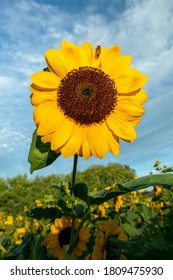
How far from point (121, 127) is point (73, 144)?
33 centimetres

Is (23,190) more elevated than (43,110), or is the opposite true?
(23,190)

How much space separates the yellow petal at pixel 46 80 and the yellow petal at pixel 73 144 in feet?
0.99

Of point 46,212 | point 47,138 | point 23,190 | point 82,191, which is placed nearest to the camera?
point 82,191

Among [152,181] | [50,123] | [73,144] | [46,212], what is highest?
[50,123]

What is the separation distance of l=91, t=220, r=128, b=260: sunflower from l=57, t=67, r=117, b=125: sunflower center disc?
0.97 metres

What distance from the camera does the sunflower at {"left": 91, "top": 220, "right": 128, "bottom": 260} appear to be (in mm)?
2812

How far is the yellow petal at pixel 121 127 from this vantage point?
2421 millimetres

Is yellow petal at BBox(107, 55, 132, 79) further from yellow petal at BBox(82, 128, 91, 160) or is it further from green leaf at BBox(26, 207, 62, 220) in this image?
green leaf at BBox(26, 207, 62, 220)

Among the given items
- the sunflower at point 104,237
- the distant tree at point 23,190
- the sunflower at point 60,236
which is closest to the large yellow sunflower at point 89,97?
the sunflower at point 104,237

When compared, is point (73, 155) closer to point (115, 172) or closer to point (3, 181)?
point (3, 181)

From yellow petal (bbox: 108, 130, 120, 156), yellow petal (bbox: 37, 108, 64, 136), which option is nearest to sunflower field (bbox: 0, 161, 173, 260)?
yellow petal (bbox: 108, 130, 120, 156)

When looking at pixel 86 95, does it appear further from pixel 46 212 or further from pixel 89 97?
pixel 46 212

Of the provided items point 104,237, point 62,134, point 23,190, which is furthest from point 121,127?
point 23,190

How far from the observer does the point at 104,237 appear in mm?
2971
